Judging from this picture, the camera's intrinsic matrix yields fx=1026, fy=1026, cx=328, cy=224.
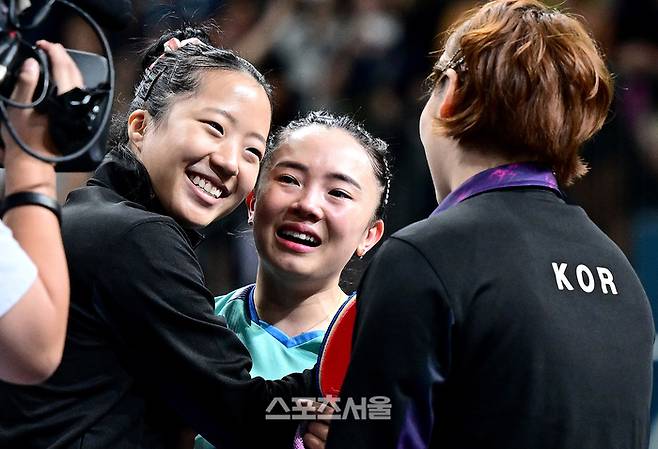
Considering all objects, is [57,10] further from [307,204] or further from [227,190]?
[307,204]

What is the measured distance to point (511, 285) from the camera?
5.26 feet

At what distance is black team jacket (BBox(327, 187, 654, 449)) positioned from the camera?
5.14ft

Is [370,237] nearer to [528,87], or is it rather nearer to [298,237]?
[298,237]

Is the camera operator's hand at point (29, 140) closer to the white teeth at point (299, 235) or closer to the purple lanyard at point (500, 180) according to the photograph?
the purple lanyard at point (500, 180)

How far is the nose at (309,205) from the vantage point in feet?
7.91

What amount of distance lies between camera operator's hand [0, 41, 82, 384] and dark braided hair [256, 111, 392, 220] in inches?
40.7

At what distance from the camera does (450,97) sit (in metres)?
1.75

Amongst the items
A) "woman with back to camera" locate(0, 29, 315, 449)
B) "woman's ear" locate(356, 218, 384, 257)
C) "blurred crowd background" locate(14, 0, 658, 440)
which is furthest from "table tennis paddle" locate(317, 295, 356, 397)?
"blurred crowd background" locate(14, 0, 658, 440)

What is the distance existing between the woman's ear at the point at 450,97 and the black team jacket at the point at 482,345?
0.56 ft

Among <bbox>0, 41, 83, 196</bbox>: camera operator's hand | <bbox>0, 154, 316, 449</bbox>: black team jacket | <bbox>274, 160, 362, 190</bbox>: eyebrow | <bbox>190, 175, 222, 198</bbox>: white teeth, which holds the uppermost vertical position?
<bbox>274, 160, 362, 190</bbox>: eyebrow

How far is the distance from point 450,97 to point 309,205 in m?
0.73

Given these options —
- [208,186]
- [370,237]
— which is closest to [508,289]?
[208,186]

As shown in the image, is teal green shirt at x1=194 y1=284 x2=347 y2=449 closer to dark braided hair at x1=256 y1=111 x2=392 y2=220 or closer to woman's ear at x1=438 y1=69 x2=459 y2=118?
dark braided hair at x1=256 y1=111 x2=392 y2=220

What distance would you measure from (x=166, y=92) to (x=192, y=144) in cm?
19
